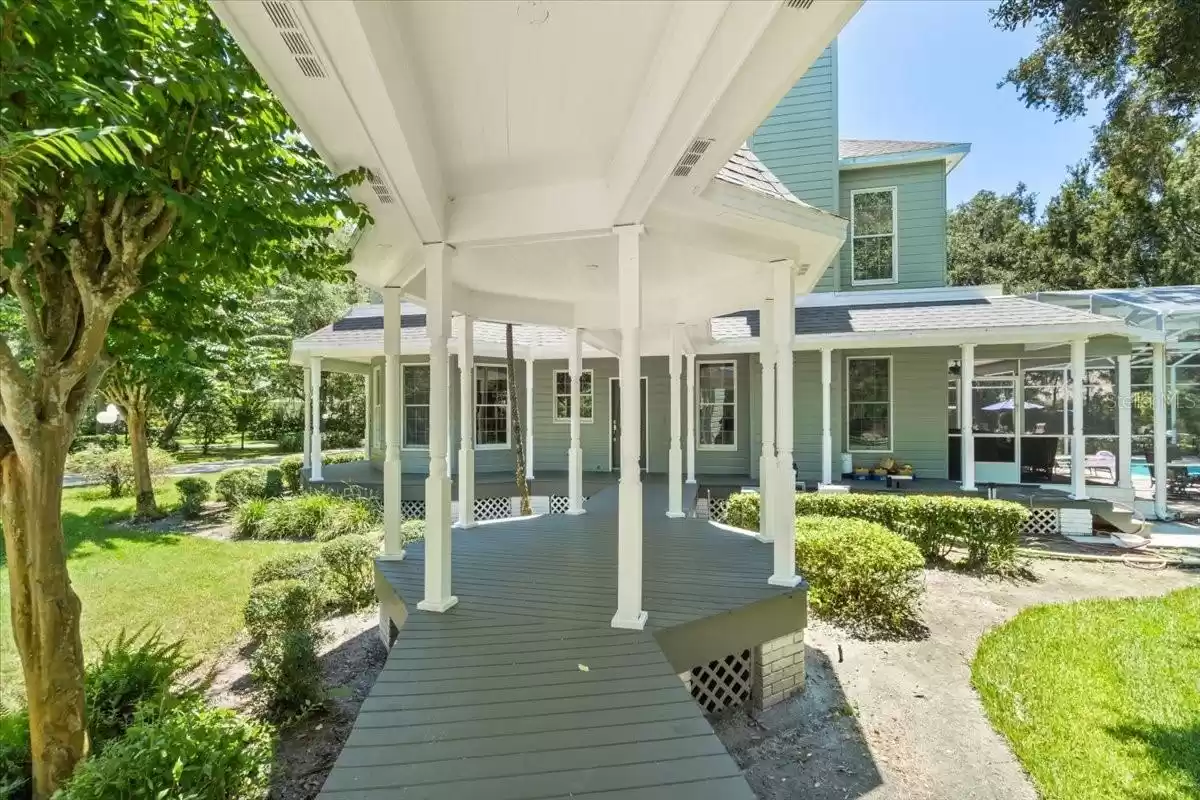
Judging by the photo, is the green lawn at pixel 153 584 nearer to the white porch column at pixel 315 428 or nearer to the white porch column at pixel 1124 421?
the white porch column at pixel 315 428

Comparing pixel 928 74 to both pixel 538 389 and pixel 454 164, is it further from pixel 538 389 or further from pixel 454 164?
pixel 454 164

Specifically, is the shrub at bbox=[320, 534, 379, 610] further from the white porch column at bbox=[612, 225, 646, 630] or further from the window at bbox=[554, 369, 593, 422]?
the window at bbox=[554, 369, 593, 422]

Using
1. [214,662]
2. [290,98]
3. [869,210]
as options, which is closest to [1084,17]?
[869,210]

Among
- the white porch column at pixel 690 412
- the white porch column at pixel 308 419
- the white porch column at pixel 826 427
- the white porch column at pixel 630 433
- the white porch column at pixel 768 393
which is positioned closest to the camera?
the white porch column at pixel 630 433

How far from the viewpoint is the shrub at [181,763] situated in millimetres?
2459

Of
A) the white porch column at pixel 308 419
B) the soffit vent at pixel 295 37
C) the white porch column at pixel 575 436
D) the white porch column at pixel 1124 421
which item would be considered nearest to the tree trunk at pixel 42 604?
the soffit vent at pixel 295 37

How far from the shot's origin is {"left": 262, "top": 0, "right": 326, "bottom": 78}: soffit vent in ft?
5.80

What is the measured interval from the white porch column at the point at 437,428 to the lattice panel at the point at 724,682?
202 centimetres

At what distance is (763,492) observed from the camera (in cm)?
591

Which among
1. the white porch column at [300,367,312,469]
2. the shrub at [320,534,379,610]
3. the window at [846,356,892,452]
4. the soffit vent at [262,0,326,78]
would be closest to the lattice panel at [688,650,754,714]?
the shrub at [320,534,379,610]

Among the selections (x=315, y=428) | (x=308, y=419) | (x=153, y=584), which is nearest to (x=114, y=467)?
(x=308, y=419)

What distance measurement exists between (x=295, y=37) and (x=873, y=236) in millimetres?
11709

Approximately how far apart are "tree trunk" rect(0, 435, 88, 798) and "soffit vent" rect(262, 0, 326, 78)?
238cm

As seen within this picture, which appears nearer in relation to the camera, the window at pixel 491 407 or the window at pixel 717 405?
the window at pixel 717 405
